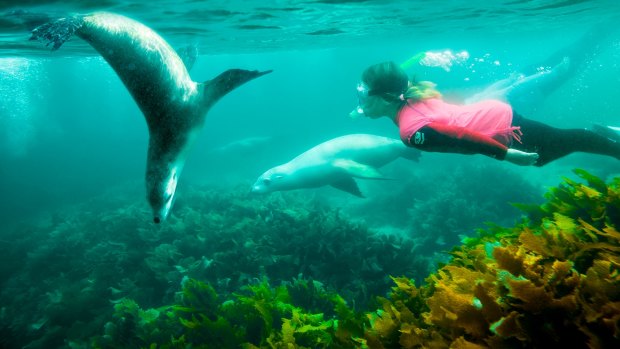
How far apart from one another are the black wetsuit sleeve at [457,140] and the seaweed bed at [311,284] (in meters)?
0.72

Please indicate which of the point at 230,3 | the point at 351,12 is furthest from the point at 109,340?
the point at 351,12

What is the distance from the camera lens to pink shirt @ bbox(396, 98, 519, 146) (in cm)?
291

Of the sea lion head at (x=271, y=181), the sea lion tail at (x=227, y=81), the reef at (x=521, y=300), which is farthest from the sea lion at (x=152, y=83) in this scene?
the sea lion head at (x=271, y=181)

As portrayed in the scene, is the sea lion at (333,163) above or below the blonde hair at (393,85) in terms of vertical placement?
below

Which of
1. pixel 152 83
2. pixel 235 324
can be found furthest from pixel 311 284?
pixel 152 83

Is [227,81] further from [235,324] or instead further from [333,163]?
[333,163]

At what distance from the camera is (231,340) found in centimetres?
324

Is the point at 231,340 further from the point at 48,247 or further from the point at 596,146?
the point at 48,247

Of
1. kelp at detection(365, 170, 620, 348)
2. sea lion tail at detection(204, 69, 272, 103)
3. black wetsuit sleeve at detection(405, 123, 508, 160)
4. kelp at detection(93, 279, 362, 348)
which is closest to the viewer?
kelp at detection(365, 170, 620, 348)

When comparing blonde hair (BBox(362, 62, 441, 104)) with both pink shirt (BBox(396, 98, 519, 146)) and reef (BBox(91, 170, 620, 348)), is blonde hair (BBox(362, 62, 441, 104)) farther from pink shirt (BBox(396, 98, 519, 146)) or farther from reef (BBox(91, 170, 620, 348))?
reef (BBox(91, 170, 620, 348))

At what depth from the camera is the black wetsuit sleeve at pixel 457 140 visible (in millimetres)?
2715

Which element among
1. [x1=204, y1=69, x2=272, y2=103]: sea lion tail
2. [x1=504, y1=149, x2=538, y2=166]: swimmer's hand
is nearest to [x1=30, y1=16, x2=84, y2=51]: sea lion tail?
[x1=204, y1=69, x2=272, y2=103]: sea lion tail

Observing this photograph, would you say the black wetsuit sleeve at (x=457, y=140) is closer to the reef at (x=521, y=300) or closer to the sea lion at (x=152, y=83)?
the reef at (x=521, y=300)

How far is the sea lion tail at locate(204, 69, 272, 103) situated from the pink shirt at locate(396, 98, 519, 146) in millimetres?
1508
